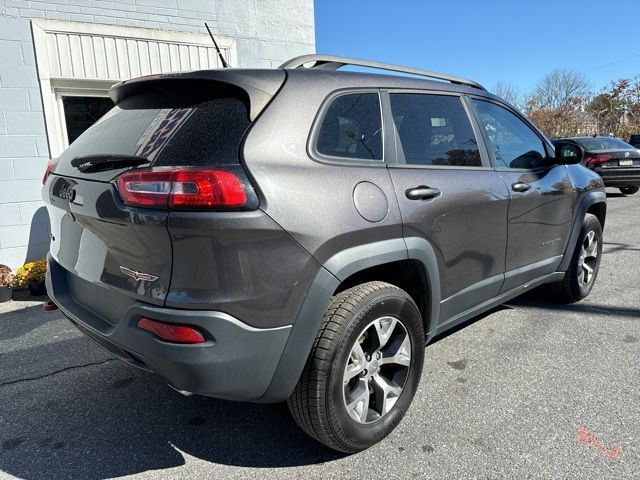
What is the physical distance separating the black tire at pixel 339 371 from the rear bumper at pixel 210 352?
0.21 m

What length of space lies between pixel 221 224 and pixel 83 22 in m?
4.92

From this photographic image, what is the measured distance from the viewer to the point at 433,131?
113 inches

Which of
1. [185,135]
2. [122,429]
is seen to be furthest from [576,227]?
[122,429]

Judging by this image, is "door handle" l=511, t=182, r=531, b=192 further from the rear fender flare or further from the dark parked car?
the dark parked car

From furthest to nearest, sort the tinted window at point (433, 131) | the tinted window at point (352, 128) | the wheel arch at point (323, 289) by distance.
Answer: the tinted window at point (433, 131), the tinted window at point (352, 128), the wheel arch at point (323, 289)

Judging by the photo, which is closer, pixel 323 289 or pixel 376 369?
pixel 323 289

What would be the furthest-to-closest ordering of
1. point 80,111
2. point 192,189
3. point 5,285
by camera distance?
point 80,111, point 5,285, point 192,189

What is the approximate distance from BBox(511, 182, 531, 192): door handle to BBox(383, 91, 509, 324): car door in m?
0.13

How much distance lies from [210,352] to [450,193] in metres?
1.57

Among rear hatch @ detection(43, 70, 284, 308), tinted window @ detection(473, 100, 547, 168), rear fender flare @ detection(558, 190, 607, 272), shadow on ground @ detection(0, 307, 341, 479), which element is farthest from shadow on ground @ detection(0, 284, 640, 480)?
A: rear fender flare @ detection(558, 190, 607, 272)

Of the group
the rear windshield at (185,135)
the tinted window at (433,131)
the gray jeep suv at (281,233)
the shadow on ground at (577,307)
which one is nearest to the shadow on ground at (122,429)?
the gray jeep suv at (281,233)

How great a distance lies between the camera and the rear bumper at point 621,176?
11.7m

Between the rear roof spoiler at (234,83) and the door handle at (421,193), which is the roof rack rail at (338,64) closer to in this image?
the rear roof spoiler at (234,83)

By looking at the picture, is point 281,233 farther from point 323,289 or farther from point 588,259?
point 588,259
